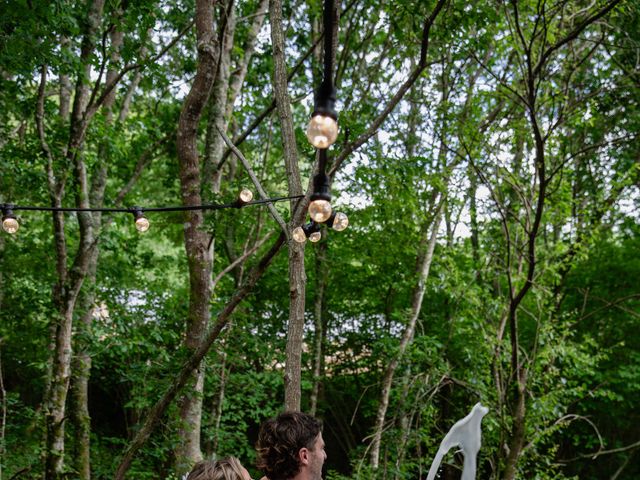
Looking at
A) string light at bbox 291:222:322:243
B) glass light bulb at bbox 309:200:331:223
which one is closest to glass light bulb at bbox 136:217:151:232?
string light at bbox 291:222:322:243

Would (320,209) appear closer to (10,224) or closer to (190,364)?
(10,224)

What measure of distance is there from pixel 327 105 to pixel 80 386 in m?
7.41

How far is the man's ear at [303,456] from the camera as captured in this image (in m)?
→ 2.73

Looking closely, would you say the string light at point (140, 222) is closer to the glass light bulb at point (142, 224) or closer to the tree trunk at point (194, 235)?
the glass light bulb at point (142, 224)

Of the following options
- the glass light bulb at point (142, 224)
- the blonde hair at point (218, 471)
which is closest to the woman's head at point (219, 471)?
the blonde hair at point (218, 471)

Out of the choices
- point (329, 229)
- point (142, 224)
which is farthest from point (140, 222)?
point (329, 229)

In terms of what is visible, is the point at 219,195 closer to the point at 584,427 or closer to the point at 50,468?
the point at 50,468

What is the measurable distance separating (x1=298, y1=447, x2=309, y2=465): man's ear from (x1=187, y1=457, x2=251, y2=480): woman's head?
25 centimetres

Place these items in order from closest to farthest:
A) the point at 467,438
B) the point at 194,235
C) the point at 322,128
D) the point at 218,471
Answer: the point at 322,128 < the point at 467,438 < the point at 218,471 < the point at 194,235

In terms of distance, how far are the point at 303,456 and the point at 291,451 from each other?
6cm

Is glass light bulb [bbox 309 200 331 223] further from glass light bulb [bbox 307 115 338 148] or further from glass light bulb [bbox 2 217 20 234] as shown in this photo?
glass light bulb [bbox 2 217 20 234]

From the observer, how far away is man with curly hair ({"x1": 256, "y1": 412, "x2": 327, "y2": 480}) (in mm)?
2734

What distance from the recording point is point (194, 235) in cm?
585

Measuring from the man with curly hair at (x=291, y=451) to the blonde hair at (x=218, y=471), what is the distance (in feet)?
0.42
